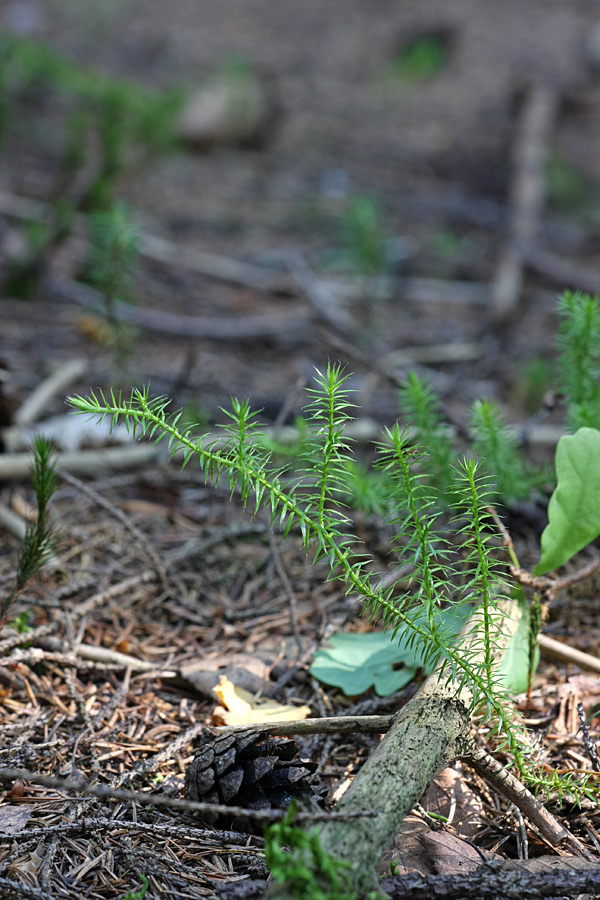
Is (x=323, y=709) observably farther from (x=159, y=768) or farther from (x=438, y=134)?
(x=438, y=134)

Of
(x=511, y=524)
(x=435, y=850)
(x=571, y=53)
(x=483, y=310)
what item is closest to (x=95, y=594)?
(x=435, y=850)

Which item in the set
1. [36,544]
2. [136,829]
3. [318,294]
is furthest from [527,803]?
[318,294]

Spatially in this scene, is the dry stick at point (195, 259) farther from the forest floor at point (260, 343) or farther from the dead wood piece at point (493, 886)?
the dead wood piece at point (493, 886)

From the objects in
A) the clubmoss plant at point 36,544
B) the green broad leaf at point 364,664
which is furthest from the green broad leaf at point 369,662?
the clubmoss plant at point 36,544

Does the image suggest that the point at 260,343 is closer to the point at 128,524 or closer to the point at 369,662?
the point at 128,524

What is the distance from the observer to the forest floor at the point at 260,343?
64.2 inches

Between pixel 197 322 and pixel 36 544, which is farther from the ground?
pixel 197 322

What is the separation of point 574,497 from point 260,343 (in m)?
2.90

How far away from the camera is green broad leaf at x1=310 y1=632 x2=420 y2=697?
5.95 ft

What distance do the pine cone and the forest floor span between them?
0.21ft

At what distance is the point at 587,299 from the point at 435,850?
169cm

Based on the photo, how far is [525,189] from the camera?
20.3 feet

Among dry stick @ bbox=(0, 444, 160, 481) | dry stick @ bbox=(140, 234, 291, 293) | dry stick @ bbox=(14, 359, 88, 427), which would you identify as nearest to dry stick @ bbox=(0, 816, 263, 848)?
dry stick @ bbox=(0, 444, 160, 481)

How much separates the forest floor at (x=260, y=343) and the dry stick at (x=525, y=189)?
3cm
